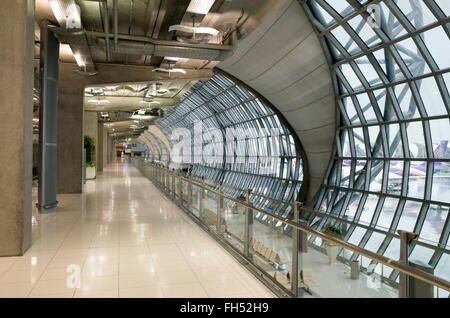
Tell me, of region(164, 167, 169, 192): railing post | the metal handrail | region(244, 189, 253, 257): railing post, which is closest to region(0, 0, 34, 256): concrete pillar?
region(244, 189, 253, 257): railing post

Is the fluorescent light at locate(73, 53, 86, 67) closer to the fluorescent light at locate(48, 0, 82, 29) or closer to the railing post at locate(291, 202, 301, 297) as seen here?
the fluorescent light at locate(48, 0, 82, 29)

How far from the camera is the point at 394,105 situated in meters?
16.8

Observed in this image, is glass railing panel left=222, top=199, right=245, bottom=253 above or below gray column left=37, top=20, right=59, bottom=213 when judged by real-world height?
below

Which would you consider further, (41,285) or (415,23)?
(415,23)

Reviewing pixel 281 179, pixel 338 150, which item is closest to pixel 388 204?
pixel 338 150

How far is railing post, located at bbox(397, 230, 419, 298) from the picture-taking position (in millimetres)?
2393

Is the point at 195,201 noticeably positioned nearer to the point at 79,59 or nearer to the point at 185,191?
the point at 185,191

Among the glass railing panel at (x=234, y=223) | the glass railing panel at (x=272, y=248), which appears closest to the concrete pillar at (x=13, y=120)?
the glass railing panel at (x=234, y=223)

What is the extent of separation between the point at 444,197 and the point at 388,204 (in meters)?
2.89

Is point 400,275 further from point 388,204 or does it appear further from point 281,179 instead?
point 281,179

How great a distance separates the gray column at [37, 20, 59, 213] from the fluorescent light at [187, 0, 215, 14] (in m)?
3.95

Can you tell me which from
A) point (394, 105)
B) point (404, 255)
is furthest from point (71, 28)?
point (394, 105)

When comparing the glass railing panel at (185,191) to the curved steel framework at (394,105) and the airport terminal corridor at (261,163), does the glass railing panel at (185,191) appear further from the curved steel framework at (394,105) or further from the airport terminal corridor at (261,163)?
the curved steel framework at (394,105)
